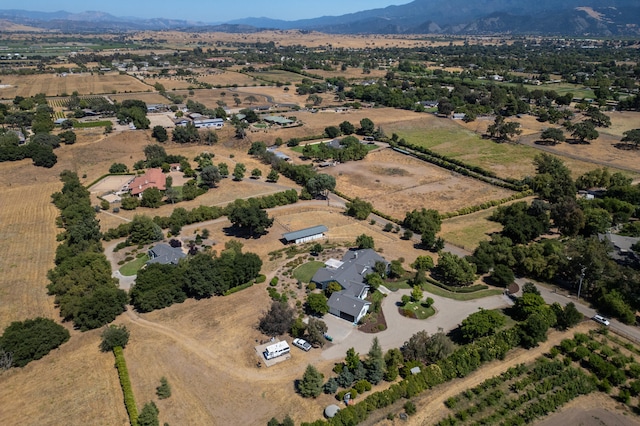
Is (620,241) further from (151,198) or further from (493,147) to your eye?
(151,198)

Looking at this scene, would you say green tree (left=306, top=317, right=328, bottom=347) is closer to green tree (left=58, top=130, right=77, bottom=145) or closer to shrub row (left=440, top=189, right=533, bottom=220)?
shrub row (left=440, top=189, right=533, bottom=220)

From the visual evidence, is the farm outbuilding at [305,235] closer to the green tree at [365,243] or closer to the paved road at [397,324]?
the green tree at [365,243]

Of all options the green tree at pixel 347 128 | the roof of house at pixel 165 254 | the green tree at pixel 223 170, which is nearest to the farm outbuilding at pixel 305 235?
the roof of house at pixel 165 254

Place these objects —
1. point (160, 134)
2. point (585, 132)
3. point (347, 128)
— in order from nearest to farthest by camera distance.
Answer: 1. point (585, 132)
2. point (160, 134)
3. point (347, 128)

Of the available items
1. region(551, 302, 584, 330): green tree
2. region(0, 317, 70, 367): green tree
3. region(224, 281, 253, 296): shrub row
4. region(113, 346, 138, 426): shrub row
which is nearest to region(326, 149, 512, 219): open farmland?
region(224, 281, 253, 296): shrub row

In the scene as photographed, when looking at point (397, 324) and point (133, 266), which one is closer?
point (397, 324)

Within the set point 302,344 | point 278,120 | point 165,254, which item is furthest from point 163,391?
point 278,120
